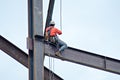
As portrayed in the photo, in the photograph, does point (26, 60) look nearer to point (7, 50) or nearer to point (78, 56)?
point (7, 50)

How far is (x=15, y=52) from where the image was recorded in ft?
55.1

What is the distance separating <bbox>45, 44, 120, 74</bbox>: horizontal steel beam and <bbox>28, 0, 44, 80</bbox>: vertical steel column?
0.49 metres

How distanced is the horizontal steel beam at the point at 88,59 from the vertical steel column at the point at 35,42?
493mm

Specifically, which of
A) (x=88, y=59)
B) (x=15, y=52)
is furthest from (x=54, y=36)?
(x=15, y=52)

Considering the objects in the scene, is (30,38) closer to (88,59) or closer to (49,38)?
(49,38)

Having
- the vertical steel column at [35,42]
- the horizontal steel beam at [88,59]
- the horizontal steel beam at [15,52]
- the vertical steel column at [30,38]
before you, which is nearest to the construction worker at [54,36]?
the horizontal steel beam at [88,59]

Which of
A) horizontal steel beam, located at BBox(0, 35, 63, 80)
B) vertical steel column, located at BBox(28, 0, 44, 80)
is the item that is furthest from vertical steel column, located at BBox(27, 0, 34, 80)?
horizontal steel beam, located at BBox(0, 35, 63, 80)

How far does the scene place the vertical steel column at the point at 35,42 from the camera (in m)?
14.9

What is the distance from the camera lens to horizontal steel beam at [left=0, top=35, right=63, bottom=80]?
16719mm

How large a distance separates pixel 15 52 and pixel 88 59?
116 inches

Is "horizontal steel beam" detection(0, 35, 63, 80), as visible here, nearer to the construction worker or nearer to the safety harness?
the construction worker

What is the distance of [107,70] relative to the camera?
16.7 metres

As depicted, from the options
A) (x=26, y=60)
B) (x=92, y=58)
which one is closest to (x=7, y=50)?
(x=26, y=60)

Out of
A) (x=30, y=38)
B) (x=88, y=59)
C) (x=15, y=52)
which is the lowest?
(x=88, y=59)
